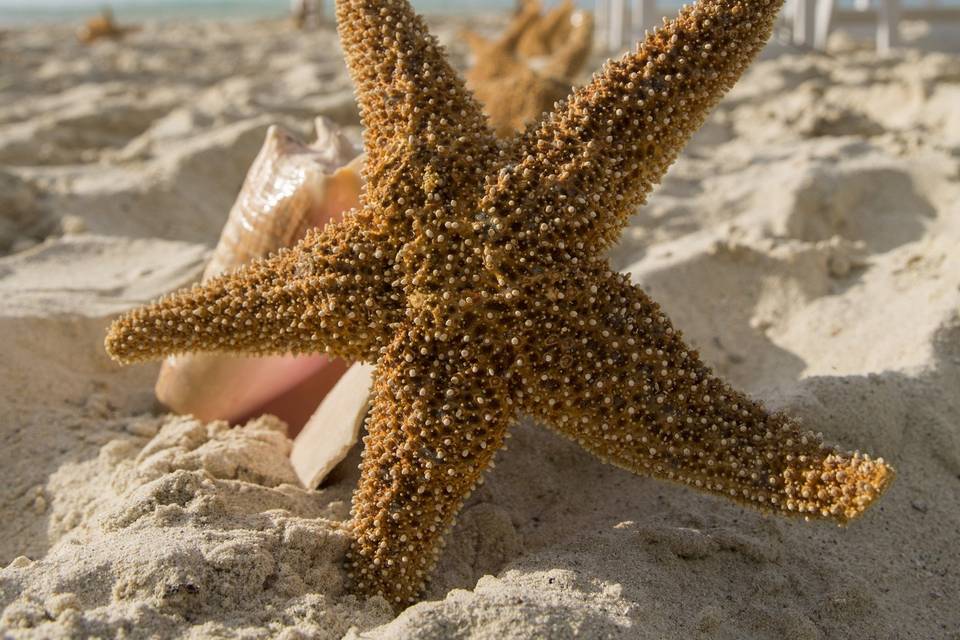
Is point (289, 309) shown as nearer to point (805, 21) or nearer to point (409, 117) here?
point (409, 117)

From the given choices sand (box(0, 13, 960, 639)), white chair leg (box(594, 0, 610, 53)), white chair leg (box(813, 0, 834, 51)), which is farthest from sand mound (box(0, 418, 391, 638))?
white chair leg (box(594, 0, 610, 53))

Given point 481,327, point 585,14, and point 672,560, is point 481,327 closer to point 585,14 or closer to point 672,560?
point 672,560

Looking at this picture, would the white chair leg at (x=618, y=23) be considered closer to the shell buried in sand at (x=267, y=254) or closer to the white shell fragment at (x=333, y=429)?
the shell buried in sand at (x=267, y=254)

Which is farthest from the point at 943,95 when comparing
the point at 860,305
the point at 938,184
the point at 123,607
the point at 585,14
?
the point at 123,607

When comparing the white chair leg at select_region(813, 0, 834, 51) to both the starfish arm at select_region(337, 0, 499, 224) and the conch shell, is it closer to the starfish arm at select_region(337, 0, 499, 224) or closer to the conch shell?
the conch shell

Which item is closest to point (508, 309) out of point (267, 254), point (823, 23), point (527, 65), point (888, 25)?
point (267, 254)

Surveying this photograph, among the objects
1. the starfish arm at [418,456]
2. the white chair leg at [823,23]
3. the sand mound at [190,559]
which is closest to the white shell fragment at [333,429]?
the sand mound at [190,559]
